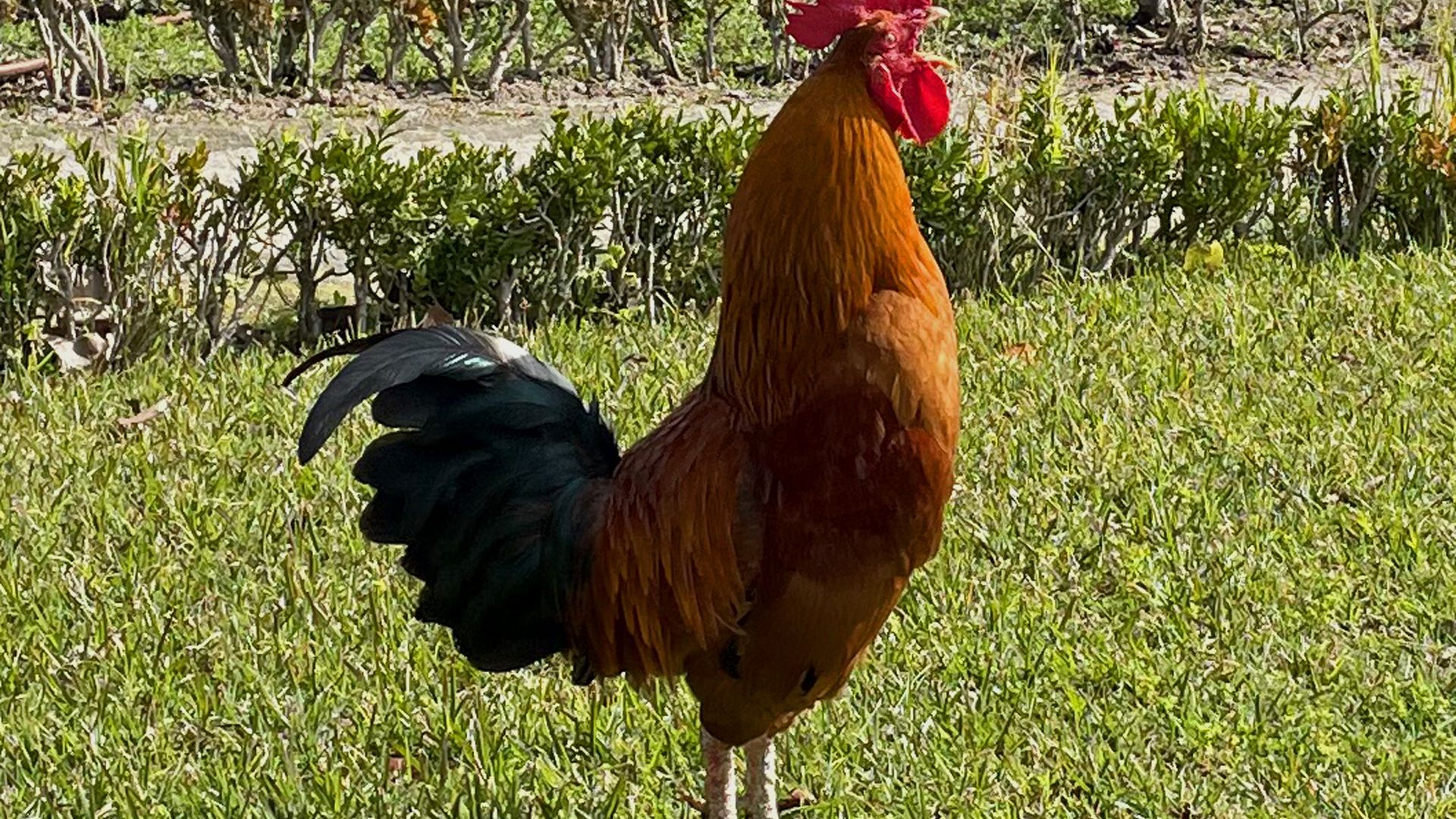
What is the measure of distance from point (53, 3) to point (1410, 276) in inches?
277

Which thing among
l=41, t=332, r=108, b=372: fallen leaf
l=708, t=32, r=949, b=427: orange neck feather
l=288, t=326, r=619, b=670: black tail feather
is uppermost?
l=708, t=32, r=949, b=427: orange neck feather

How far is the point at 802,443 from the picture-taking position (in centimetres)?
286

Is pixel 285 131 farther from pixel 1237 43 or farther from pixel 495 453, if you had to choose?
pixel 1237 43

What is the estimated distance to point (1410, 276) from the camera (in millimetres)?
6410

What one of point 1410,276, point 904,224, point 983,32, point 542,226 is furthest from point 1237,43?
point 904,224

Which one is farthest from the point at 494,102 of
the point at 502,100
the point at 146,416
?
the point at 146,416

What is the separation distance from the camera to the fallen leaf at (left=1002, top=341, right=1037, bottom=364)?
5660 millimetres

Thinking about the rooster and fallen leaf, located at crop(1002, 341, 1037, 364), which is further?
fallen leaf, located at crop(1002, 341, 1037, 364)

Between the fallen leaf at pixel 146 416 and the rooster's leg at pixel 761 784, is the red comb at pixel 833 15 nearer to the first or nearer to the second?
the rooster's leg at pixel 761 784

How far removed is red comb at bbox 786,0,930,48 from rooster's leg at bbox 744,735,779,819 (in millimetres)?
1384

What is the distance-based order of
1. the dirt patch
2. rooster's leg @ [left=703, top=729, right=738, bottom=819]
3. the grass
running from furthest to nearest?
1. the dirt patch
2. the grass
3. rooster's leg @ [left=703, top=729, right=738, bottom=819]

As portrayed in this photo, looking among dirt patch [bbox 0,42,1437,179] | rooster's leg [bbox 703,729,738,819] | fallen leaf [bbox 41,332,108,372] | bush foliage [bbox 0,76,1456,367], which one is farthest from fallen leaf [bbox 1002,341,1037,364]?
fallen leaf [bbox 41,332,108,372]

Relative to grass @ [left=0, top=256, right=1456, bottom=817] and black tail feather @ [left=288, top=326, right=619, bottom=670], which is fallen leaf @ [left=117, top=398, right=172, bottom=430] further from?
black tail feather @ [left=288, top=326, right=619, bottom=670]

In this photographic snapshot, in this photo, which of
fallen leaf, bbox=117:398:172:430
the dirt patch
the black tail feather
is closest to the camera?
the black tail feather
